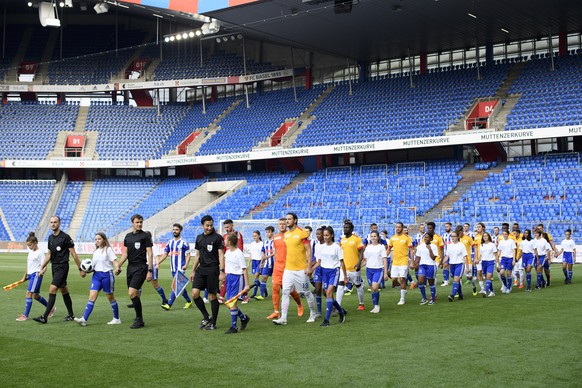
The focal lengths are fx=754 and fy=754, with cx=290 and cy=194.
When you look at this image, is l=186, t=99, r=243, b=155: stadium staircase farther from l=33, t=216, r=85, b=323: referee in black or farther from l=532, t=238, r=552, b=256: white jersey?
l=33, t=216, r=85, b=323: referee in black

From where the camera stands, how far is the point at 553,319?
14.5 metres

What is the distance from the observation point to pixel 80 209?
2061 inches

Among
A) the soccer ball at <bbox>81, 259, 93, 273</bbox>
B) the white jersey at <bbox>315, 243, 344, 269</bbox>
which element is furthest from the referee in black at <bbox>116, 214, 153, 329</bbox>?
the white jersey at <bbox>315, 243, 344, 269</bbox>

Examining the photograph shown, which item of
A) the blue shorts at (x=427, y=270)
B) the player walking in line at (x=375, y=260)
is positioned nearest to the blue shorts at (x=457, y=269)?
the blue shorts at (x=427, y=270)

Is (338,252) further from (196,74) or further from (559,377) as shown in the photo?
(196,74)

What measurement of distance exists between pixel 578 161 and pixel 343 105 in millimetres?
16750

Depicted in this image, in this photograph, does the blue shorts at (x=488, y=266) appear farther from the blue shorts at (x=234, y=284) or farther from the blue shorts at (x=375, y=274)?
the blue shorts at (x=234, y=284)

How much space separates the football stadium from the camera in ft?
38.1

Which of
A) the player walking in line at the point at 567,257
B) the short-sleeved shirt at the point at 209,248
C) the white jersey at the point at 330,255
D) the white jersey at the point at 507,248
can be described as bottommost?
the player walking in line at the point at 567,257

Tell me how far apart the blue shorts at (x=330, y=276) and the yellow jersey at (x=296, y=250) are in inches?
22.7

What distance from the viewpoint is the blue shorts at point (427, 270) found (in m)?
18.3

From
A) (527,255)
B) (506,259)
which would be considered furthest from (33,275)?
(527,255)

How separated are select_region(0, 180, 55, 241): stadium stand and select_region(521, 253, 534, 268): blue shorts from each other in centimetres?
3599

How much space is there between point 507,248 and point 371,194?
22389mm
